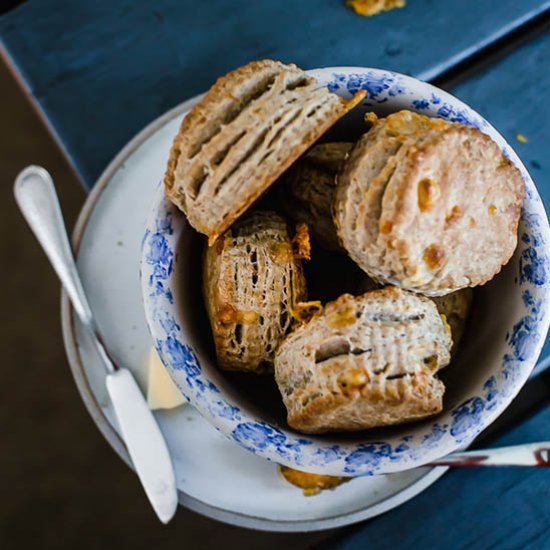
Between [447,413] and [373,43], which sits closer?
[447,413]

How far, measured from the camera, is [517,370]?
54 centimetres

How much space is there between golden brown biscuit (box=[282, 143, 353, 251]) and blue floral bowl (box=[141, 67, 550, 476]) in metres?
0.06

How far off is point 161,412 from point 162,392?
23mm

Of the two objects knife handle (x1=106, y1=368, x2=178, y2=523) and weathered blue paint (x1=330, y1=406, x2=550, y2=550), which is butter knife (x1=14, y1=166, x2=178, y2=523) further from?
weathered blue paint (x1=330, y1=406, x2=550, y2=550)

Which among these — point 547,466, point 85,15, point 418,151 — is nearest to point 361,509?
point 547,466

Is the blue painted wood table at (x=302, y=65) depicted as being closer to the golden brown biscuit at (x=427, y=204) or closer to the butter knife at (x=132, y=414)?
the butter knife at (x=132, y=414)

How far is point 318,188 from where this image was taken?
1.84ft

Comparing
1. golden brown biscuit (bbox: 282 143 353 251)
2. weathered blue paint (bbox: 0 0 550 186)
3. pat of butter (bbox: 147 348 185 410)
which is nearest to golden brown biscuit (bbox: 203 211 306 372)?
golden brown biscuit (bbox: 282 143 353 251)

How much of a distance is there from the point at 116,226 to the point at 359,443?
371mm

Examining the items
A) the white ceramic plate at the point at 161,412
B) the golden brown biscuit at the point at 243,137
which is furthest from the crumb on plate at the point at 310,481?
the golden brown biscuit at the point at 243,137

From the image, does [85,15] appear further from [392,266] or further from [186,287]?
[392,266]

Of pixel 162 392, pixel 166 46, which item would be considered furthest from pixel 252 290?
pixel 166 46

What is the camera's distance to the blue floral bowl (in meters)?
0.53

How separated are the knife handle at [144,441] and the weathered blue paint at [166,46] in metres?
0.23
